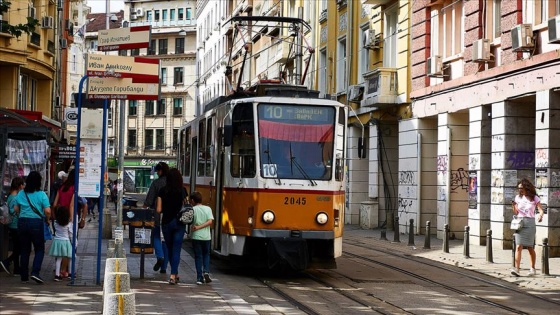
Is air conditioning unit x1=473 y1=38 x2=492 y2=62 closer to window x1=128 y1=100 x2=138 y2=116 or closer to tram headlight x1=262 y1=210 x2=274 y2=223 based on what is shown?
tram headlight x1=262 y1=210 x2=274 y2=223

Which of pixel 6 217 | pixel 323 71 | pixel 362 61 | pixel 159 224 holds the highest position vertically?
pixel 323 71

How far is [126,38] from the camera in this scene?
52.8ft

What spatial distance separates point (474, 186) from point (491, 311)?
43.0 feet

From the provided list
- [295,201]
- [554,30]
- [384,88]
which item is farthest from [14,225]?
[384,88]

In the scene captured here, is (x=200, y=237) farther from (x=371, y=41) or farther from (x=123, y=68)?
(x=371, y=41)

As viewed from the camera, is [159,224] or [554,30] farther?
[554,30]

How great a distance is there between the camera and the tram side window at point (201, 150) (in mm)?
22188

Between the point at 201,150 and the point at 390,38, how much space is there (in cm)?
1407

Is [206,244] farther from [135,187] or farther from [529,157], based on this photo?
[135,187]

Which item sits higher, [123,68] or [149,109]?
[149,109]

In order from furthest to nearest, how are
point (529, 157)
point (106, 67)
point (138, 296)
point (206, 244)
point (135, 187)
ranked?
point (135, 187)
point (529, 157)
point (206, 244)
point (106, 67)
point (138, 296)

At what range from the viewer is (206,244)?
17.1 meters

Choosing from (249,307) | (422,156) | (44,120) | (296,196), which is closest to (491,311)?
(249,307)

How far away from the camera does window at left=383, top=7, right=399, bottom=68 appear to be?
114ft
